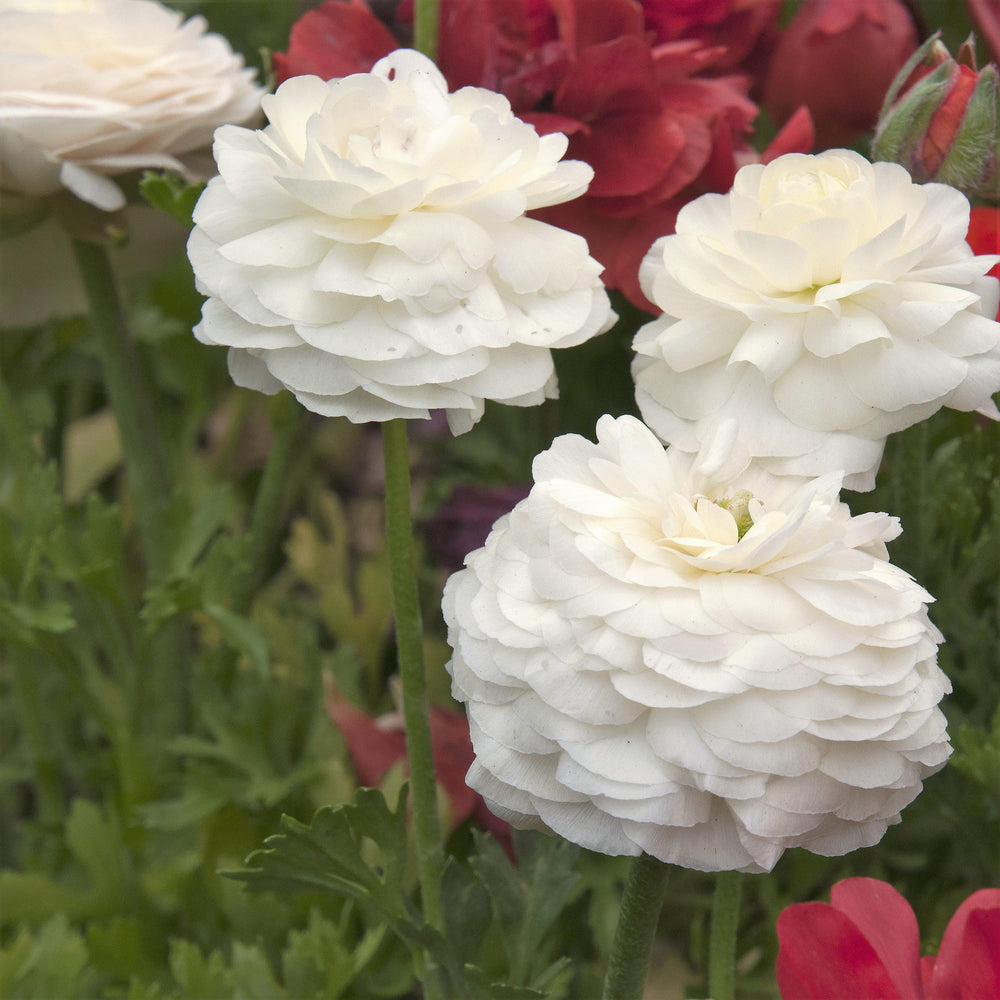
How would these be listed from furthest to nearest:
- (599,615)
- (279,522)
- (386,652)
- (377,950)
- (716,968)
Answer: (279,522), (386,652), (377,950), (716,968), (599,615)

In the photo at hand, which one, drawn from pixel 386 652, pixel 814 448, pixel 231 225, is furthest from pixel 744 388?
pixel 386 652

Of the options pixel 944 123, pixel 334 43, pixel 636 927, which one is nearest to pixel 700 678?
pixel 636 927

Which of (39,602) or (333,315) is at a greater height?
(333,315)

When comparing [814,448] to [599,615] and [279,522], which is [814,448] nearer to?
[599,615]

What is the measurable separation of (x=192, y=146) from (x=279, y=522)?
0.36 m

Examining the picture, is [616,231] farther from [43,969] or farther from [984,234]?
[43,969]

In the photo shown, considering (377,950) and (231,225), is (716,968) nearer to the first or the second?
(377,950)

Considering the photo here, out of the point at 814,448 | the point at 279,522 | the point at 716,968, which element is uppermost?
→ the point at 814,448

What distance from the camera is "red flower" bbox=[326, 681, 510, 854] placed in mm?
503

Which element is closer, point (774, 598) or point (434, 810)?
point (774, 598)

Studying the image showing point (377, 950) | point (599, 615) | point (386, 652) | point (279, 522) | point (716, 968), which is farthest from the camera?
A: point (279, 522)

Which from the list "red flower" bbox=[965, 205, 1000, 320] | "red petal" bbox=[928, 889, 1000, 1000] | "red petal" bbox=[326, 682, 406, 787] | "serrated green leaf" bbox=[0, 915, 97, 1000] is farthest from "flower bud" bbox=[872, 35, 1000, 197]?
"serrated green leaf" bbox=[0, 915, 97, 1000]

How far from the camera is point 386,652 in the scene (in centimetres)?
68

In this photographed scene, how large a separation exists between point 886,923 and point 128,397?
42 centimetres
